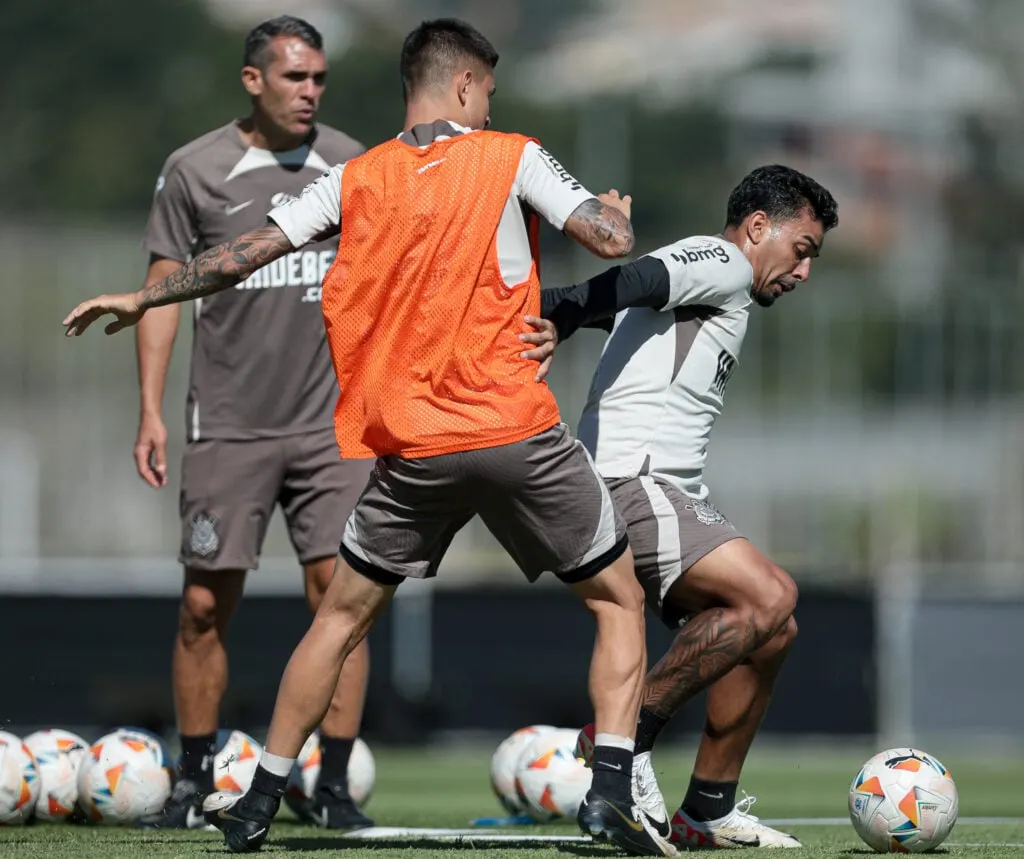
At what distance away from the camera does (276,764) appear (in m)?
6.20

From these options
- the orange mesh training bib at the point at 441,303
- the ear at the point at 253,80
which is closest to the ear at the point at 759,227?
the orange mesh training bib at the point at 441,303

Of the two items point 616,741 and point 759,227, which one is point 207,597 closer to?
point 616,741

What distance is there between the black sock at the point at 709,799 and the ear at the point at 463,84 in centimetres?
250

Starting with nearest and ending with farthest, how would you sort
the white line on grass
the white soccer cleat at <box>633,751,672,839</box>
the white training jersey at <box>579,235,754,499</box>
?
the white soccer cleat at <box>633,751,672,839</box>
the white training jersey at <box>579,235,754,499</box>
the white line on grass

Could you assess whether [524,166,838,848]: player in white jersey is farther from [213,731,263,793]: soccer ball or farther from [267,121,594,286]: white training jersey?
[213,731,263,793]: soccer ball

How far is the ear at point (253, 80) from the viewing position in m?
8.11

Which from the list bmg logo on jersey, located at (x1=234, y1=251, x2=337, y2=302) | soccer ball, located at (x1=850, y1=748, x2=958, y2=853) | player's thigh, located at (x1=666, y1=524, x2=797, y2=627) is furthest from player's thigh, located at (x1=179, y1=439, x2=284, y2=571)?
soccer ball, located at (x1=850, y1=748, x2=958, y2=853)

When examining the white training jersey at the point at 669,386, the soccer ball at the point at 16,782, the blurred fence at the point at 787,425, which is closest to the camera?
the white training jersey at the point at 669,386

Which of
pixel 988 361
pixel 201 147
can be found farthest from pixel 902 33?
pixel 201 147

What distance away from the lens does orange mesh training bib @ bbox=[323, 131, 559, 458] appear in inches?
235

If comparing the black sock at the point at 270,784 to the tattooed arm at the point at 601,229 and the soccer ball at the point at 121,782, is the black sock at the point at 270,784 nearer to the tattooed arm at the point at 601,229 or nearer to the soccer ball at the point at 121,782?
the soccer ball at the point at 121,782

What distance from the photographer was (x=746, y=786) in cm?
1262

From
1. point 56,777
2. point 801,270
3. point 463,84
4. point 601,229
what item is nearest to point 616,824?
point 601,229

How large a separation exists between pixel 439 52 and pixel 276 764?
232 centimetres
